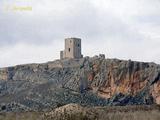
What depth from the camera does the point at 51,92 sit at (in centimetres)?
14438

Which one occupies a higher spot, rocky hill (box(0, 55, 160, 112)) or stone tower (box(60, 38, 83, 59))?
stone tower (box(60, 38, 83, 59))

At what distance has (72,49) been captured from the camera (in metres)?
171

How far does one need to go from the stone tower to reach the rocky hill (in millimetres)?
13884

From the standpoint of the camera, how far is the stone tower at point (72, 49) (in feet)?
561

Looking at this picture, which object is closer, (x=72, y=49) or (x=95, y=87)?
(x=95, y=87)

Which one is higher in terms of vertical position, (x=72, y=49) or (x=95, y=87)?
(x=72, y=49)

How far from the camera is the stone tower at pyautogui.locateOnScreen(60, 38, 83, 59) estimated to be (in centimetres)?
17100

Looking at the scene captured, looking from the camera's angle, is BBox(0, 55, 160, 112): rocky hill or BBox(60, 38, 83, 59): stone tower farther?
BBox(60, 38, 83, 59): stone tower

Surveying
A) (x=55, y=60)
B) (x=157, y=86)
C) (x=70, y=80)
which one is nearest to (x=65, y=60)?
(x=55, y=60)

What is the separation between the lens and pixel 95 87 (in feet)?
484

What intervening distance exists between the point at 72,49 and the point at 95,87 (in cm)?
2589

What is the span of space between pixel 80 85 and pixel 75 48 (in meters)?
26.5

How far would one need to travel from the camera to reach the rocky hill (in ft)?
462

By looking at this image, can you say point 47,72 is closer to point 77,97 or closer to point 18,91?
point 18,91
